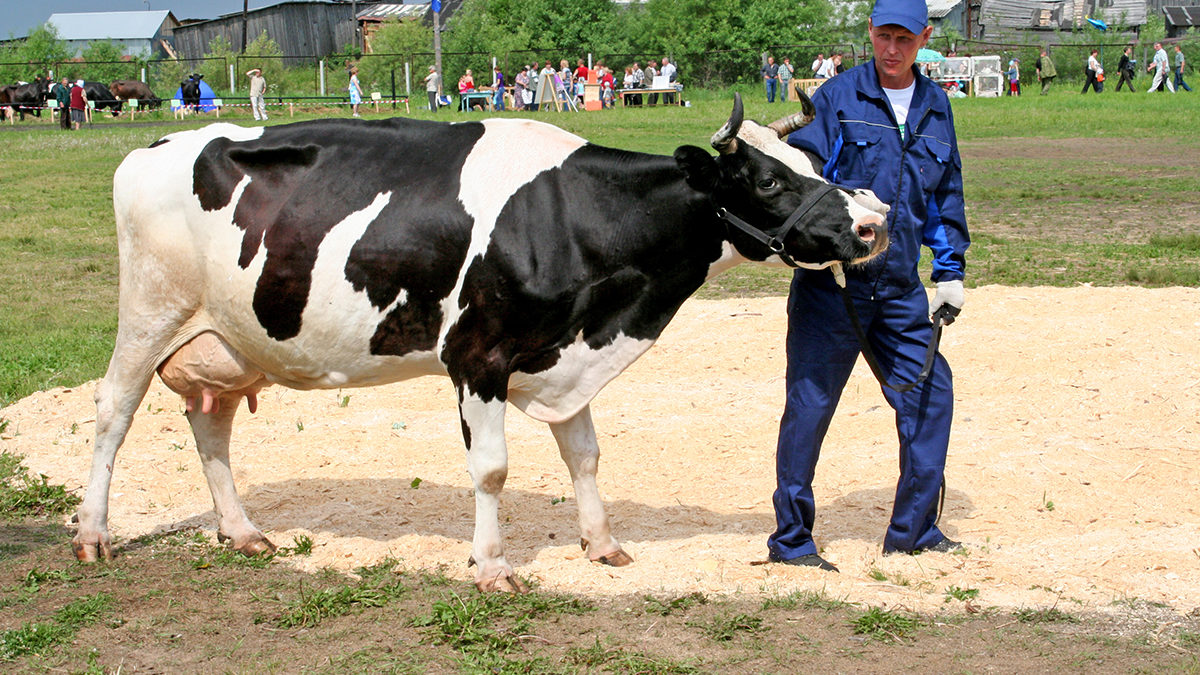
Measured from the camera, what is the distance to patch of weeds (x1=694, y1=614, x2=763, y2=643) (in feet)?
16.2

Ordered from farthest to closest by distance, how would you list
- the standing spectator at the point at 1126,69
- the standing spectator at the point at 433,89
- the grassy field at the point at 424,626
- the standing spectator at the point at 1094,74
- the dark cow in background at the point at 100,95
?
the dark cow in background at the point at 100,95 < the standing spectator at the point at 1126,69 < the standing spectator at the point at 1094,74 < the standing spectator at the point at 433,89 < the grassy field at the point at 424,626

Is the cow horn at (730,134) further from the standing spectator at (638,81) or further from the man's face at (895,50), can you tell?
the standing spectator at (638,81)

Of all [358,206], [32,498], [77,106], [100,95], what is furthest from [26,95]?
[358,206]

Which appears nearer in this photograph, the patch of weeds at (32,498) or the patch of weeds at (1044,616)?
the patch of weeds at (1044,616)

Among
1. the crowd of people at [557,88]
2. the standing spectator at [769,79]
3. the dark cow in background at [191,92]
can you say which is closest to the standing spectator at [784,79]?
the standing spectator at [769,79]

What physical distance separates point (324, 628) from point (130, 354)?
6.29ft

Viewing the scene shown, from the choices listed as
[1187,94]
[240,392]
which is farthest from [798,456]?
[1187,94]

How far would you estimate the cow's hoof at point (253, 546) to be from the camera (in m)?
6.21

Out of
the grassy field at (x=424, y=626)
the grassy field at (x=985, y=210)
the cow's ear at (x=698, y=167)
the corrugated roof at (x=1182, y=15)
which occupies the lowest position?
the grassy field at (x=424, y=626)

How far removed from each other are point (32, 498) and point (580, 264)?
3.61 meters

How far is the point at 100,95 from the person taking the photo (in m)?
49.1

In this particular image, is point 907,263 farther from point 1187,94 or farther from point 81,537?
point 1187,94

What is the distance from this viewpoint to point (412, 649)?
4.92 m

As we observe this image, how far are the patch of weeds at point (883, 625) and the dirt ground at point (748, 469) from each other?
0.20 metres
